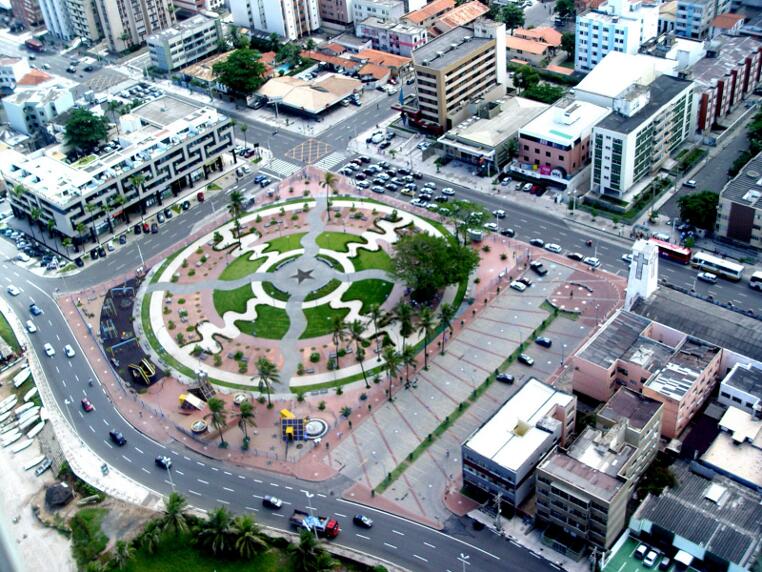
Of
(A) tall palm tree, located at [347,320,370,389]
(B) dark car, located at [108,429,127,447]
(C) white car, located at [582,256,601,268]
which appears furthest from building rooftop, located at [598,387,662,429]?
(B) dark car, located at [108,429,127,447]

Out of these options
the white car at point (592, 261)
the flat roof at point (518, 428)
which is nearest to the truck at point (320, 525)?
the flat roof at point (518, 428)

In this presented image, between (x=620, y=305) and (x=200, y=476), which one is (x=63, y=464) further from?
(x=620, y=305)

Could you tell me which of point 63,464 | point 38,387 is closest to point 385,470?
point 63,464

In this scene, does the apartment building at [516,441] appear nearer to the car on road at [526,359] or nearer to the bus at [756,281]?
the car on road at [526,359]

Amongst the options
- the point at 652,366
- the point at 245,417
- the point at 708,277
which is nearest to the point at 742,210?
the point at 708,277

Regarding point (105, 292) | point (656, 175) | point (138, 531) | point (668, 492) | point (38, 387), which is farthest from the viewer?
point (656, 175)
